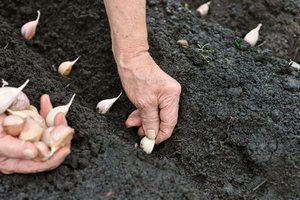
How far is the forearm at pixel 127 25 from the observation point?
2070 mm

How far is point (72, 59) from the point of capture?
2.66 meters

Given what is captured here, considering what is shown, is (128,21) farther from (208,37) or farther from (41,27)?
(41,27)

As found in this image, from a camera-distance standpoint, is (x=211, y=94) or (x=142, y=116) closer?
(x=142, y=116)

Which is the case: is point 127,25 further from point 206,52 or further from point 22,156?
point 22,156

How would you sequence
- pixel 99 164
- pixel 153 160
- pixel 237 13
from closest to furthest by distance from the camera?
pixel 99 164 < pixel 153 160 < pixel 237 13

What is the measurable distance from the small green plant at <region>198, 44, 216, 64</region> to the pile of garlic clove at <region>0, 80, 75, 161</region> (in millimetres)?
810

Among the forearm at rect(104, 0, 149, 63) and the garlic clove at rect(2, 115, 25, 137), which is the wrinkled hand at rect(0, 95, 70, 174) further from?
the forearm at rect(104, 0, 149, 63)

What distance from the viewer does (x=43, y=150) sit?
1.74m

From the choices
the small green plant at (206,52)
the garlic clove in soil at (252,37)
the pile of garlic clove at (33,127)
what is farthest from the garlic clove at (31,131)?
the garlic clove in soil at (252,37)

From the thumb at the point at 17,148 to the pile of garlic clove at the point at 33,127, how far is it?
23 millimetres

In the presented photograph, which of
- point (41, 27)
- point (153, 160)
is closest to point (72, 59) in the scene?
point (41, 27)

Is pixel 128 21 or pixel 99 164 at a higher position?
pixel 128 21

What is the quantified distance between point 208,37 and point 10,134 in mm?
1220

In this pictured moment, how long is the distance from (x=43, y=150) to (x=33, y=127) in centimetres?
10
